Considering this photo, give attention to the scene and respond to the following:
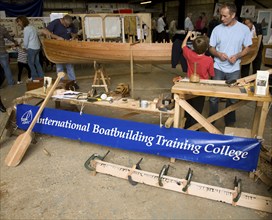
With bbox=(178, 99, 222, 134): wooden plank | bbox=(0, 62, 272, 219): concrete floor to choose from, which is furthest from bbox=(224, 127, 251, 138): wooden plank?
bbox=(0, 62, 272, 219): concrete floor

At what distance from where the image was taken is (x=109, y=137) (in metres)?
2.77

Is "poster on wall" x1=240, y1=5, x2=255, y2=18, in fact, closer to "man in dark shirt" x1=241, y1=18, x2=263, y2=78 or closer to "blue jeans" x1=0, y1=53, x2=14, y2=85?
"man in dark shirt" x1=241, y1=18, x2=263, y2=78

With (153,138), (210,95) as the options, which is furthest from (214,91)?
(153,138)

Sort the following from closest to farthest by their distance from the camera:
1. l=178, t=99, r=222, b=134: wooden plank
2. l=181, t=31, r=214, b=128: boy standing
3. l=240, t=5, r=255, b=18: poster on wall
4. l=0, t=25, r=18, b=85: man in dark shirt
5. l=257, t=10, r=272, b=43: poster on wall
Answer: l=178, t=99, r=222, b=134: wooden plank, l=181, t=31, r=214, b=128: boy standing, l=0, t=25, r=18, b=85: man in dark shirt, l=257, t=10, r=272, b=43: poster on wall, l=240, t=5, r=255, b=18: poster on wall

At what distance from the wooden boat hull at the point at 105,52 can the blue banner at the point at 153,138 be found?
7.22 ft

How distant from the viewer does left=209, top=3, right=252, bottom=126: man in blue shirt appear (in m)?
2.89

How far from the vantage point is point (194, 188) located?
217 cm

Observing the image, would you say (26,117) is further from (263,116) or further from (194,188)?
(263,116)

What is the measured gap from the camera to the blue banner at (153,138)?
7.52ft

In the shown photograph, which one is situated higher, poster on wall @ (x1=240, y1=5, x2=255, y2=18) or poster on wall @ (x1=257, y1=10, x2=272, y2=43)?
poster on wall @ (x1=240, y1=5, x2=255, y2=18)

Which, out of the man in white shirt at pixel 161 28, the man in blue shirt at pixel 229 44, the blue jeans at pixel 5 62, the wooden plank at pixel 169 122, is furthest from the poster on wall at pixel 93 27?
the man in white shirt at pixel 161 28

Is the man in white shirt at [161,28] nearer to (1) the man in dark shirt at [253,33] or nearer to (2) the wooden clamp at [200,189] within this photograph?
(1) the man in dark shirt at [253,33]

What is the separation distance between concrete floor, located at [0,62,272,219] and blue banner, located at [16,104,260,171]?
7.8 inches

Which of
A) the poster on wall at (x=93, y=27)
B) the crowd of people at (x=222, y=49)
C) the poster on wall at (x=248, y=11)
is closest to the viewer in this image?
the crowd of people at (x=222, y=49)
